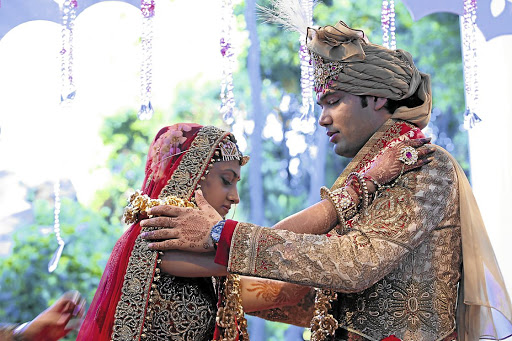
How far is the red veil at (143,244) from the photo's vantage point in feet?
6.57

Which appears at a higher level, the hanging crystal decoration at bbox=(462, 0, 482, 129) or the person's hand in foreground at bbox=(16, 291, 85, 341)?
the hanging crystal decoration at bbox=(462, 0, 482, 129)

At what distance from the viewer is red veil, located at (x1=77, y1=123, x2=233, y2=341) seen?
200cm

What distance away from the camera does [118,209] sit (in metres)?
8.40

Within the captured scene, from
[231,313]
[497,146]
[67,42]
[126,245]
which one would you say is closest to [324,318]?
[231,313]

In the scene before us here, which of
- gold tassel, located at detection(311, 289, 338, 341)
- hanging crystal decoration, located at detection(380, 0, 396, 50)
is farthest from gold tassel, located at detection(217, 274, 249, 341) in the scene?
hanging crystal decoration, located at detection(380, 0, 396, 50)

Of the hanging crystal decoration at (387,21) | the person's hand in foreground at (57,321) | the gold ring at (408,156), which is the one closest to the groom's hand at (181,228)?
the person's hand in foreground at (57,321)

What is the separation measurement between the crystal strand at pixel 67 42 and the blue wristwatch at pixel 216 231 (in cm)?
149

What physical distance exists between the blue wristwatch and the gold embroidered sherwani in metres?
0.05

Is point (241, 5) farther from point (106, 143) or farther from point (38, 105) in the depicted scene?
point (38, 105)

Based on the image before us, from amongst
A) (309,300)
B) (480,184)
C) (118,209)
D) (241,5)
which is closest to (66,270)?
(118,209)

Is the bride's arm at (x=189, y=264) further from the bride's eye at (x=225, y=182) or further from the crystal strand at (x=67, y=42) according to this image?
the crystal strand at (x=67, y=42)

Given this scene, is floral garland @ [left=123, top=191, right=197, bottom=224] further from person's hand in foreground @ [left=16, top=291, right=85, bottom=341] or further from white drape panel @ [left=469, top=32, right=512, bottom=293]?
white drape panel @ [left=469, top=32, right=512, bottom=293]

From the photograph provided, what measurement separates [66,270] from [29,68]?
2801 millimetres

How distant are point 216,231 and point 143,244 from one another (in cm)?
25
